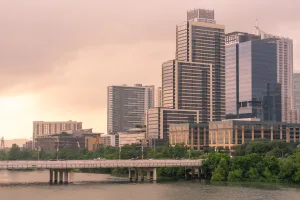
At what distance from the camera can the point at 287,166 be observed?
133 meters

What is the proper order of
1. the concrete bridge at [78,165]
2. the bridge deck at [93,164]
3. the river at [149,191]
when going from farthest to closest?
the concrete bridge at [78,165], the bridge deck at [93,164], the river at [149,191]

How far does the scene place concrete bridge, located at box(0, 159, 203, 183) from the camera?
13762 centimetres

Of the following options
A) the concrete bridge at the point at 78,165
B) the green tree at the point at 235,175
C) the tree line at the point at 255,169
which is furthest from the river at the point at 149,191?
the green tree at the point at 235,175

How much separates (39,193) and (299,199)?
4680cm

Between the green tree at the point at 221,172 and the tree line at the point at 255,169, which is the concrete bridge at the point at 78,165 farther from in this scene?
the green tree at the point at 221,172

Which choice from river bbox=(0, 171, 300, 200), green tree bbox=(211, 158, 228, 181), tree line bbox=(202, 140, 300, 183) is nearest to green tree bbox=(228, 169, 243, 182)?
tree line bbox=(202, 140, 300, 183)

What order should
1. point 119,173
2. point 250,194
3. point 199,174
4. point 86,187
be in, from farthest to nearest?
point 119,173
point 199,174
point 86,187
point 250,194

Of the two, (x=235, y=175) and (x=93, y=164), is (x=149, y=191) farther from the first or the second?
(x=93, y=164)

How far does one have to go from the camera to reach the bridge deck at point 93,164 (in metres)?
137

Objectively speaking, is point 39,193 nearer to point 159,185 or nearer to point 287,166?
point 159,185

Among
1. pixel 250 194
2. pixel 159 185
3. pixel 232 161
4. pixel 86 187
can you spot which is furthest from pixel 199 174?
pixel 250 194

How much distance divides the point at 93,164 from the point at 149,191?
31551 millimetres

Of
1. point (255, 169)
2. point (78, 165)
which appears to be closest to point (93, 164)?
point (78, 165)

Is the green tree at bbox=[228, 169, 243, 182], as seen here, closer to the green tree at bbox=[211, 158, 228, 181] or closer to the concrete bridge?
the green tree at bbox=[211, 158, 228, 181]
